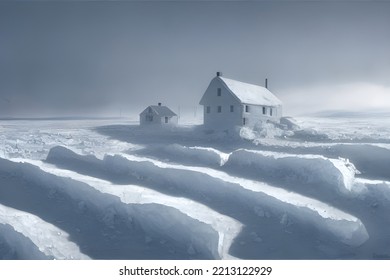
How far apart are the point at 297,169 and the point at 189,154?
5.41 m

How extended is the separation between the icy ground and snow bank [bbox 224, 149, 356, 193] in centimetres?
4

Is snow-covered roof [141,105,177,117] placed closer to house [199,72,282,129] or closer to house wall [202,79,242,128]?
house [199,72,282,129]

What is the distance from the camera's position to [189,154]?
14.5 metres

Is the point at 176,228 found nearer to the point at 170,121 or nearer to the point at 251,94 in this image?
the point at 170,121

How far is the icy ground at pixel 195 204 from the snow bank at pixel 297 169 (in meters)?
0.04

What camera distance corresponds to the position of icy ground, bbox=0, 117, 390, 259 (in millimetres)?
7590

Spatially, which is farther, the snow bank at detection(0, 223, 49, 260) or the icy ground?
the icy ground

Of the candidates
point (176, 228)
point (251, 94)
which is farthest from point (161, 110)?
point (251, 94)

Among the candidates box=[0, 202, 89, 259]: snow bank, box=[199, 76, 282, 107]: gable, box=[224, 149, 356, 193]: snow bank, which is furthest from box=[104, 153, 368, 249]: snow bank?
box=[199, 76, 282, 107]: gable

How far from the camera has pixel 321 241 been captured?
309 inches
